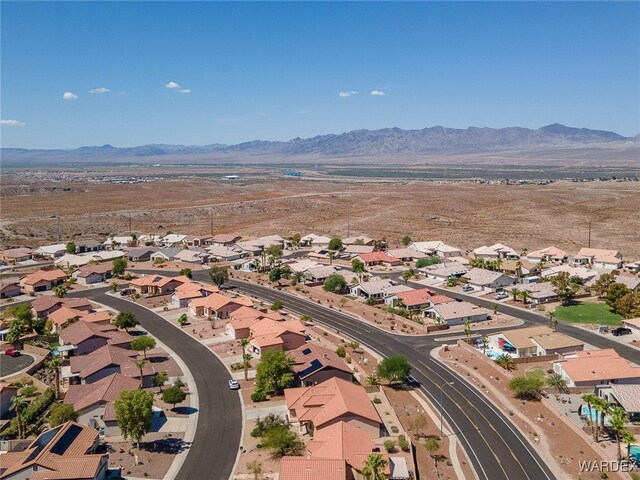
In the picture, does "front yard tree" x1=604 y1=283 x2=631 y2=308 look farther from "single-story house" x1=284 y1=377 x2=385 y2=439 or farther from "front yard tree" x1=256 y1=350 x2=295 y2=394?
"front yard tree" x1=256 y1=350 x2=295 y2=394

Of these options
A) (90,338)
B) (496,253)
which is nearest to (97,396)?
(90,338)

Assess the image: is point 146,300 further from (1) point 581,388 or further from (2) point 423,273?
(1) point 581,388

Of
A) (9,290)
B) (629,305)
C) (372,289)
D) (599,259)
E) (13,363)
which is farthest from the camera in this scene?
(599,259)

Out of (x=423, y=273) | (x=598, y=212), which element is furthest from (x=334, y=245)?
(x=598, y=212)

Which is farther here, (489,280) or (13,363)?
(489,280)

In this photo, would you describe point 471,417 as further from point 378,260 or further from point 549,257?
point 549,257

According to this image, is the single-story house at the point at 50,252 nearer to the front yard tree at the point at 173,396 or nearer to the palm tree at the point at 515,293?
the front yard tree at the point at 173,396
